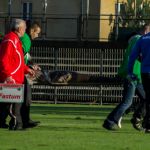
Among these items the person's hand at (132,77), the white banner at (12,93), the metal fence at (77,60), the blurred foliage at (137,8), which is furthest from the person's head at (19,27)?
the blurred foliage at (137,8)

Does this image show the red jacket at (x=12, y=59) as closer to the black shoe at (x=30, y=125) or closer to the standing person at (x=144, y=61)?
the black shoe at (x=30, y=125)

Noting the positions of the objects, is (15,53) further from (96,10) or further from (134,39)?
(96,10)

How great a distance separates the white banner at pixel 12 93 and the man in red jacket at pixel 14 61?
17.8 inches

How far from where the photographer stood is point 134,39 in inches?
686

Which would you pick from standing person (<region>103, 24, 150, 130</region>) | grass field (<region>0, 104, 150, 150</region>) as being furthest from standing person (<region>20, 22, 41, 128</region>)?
standing person (<region>103, 24, 150, 130</region>)

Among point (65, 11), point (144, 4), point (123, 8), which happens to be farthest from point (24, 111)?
point (144, 4)

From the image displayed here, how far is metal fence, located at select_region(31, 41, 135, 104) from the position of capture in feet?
112

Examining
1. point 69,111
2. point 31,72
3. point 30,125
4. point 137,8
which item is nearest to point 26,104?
point 30,125

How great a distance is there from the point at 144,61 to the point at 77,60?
64.5 ft

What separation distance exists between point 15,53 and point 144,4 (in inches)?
1911

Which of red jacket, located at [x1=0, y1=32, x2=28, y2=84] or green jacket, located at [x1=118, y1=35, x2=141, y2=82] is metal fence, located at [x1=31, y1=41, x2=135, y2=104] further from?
red jacket, located at [x1=0, y1=32, x2=28, y2=84]

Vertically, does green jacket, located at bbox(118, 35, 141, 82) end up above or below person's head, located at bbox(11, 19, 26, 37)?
below

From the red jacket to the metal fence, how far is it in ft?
57.9

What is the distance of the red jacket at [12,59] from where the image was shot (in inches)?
634
